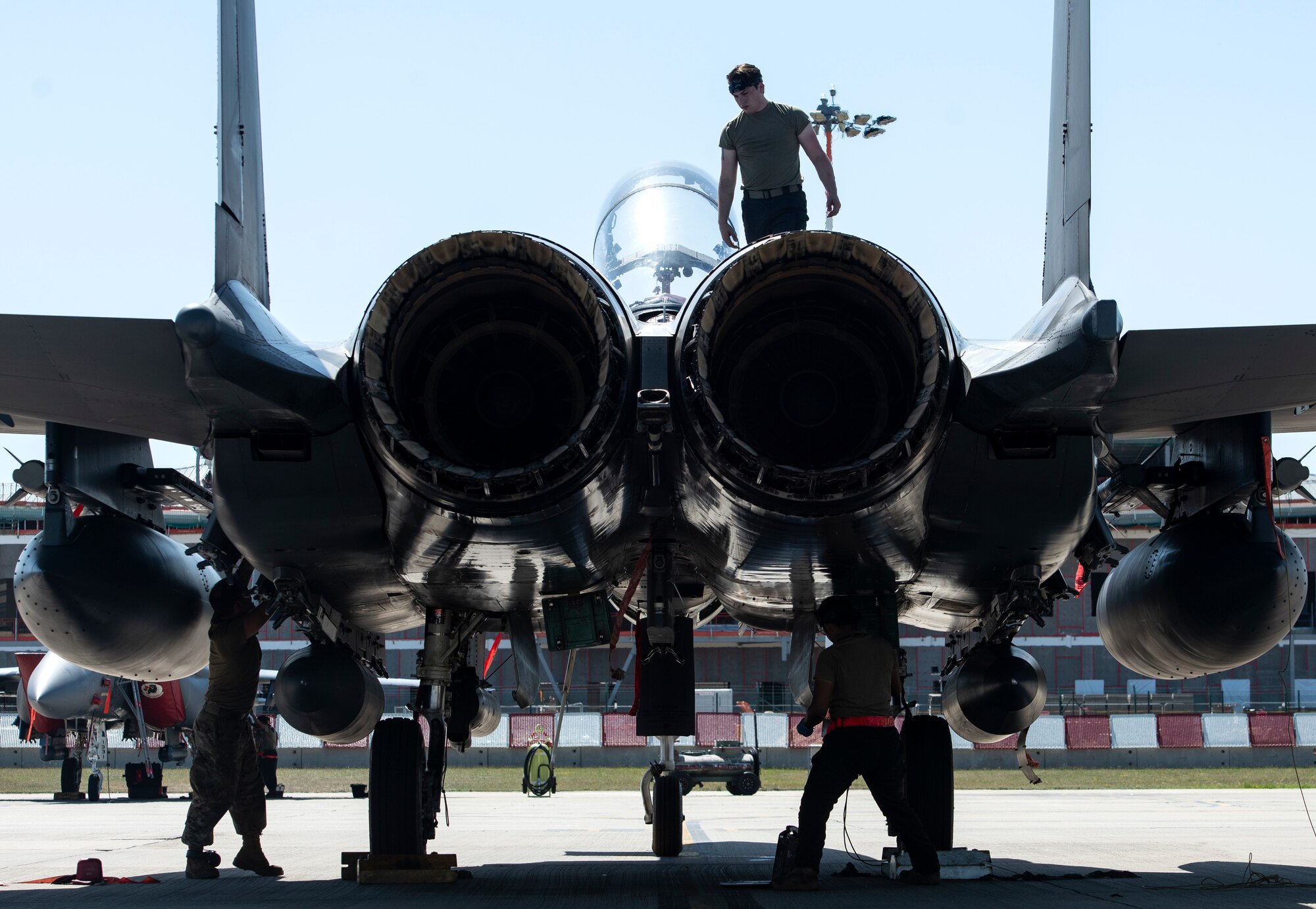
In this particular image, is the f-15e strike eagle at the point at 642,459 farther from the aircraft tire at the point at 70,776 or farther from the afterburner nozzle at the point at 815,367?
the aircraft tire at the point at 70,776

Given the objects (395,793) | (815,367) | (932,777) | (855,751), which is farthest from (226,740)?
(815,367)

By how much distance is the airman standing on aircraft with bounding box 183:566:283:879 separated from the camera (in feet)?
23.2

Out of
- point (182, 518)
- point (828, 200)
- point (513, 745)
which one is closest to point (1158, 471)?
point (828, 200)

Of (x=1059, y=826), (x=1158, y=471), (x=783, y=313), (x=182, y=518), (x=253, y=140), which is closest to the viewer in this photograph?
(x=783, y=313)

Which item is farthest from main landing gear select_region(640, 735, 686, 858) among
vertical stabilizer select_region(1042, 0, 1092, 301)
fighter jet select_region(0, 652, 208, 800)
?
fighter jet select_region(0, 652, 208, 800)

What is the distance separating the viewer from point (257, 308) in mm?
4969

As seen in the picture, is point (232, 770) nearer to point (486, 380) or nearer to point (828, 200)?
point (486, 380)

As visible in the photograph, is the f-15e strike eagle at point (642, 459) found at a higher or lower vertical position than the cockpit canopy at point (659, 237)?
lower

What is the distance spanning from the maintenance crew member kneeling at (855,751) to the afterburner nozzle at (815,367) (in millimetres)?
1020

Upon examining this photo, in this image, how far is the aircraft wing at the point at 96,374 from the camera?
4781mm

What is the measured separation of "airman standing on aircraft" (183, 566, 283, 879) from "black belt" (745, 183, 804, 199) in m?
3.40

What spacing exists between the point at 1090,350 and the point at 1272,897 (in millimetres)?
2433

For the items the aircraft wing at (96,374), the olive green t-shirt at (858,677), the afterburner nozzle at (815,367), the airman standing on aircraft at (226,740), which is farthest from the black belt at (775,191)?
the airman standing on aircraft at (226,740)

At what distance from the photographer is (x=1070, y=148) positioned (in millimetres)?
5602
